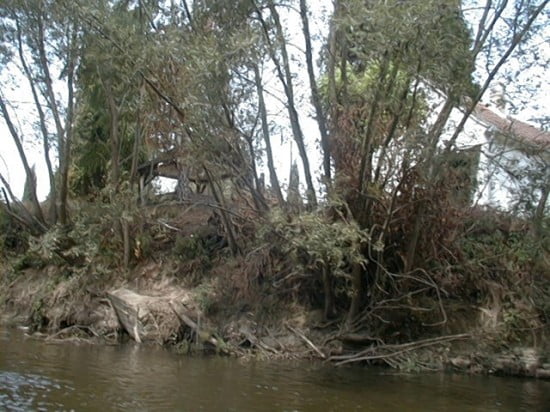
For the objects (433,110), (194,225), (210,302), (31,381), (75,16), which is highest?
(75,16)

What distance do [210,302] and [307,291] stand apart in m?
2.74

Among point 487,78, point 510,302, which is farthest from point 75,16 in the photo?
point 510,302

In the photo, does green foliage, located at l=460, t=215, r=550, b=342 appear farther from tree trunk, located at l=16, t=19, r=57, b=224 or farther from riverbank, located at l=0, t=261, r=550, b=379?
tree trunk, located at l=16, t=19, r=57, b=224

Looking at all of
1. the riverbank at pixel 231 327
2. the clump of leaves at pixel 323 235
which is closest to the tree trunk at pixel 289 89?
the clump of leaves at pixel 323 235

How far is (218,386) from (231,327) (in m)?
6.31

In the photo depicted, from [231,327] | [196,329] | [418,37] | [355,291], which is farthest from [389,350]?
[418,37]

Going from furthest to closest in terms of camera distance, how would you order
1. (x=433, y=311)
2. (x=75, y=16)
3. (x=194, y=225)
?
1. (x=194, y=225)
2. (x=433, y=311)
3. (x=75, y=16)

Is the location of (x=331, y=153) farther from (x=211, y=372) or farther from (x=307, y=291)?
(x=211, y=372)

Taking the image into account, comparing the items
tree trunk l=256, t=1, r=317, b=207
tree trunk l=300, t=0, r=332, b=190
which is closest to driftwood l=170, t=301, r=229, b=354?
→ tree trunk l=256, t=1, r=317, b=207

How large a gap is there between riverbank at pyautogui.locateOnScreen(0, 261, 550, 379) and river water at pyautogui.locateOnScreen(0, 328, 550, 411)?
77 centimetres

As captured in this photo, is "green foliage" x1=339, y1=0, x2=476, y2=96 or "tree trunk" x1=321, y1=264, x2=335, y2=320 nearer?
"green foliage" x1=339, y1=0, x2=476, y2=96

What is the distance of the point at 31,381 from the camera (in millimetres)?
9992

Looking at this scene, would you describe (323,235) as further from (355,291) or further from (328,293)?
(328,293)

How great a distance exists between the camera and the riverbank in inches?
590
